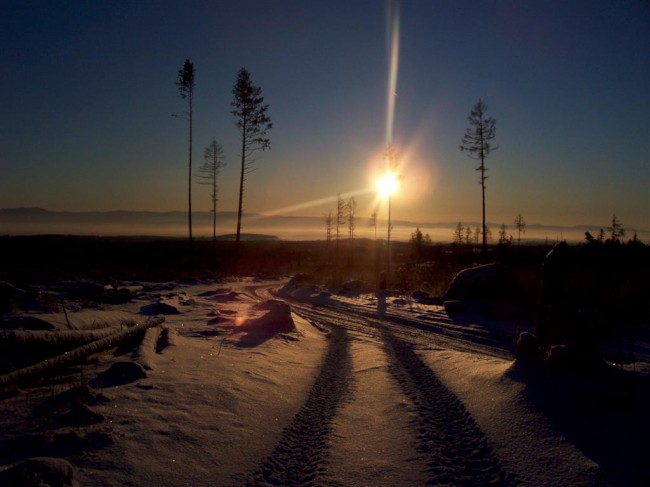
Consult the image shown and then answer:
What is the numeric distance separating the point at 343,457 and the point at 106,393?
3030 millimetres

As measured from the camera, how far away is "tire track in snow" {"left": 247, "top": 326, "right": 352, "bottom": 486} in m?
3.64

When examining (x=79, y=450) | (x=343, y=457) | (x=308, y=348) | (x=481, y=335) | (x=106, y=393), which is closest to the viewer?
(x=79, y=450)

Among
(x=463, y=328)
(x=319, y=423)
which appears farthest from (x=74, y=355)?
(x=463, y=328)

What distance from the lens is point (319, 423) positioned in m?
4.86

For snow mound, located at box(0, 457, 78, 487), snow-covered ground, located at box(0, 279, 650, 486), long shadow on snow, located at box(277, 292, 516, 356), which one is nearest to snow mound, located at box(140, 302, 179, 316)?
snow-covered ground, located at box(0, 279, 650, 486)

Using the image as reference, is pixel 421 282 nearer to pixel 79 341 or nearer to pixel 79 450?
pixel 79 341

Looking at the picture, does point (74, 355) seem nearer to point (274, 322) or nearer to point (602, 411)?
point (274, 322)

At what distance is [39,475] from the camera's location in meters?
2.79

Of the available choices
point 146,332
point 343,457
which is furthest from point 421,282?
point 343,457

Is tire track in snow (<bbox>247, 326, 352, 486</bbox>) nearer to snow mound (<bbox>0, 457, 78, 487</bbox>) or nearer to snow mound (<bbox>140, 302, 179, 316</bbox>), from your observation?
snow mound (<bbox>0, 457, 78, 487</bbox>)

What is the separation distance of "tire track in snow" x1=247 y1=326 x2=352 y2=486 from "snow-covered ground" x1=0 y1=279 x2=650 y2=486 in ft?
0.06

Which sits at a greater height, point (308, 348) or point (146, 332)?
point (146, 332)

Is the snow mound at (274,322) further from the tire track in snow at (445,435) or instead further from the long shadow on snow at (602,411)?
the long shadow on snow at (602,411)

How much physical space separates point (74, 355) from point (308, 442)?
3922 millimetres
